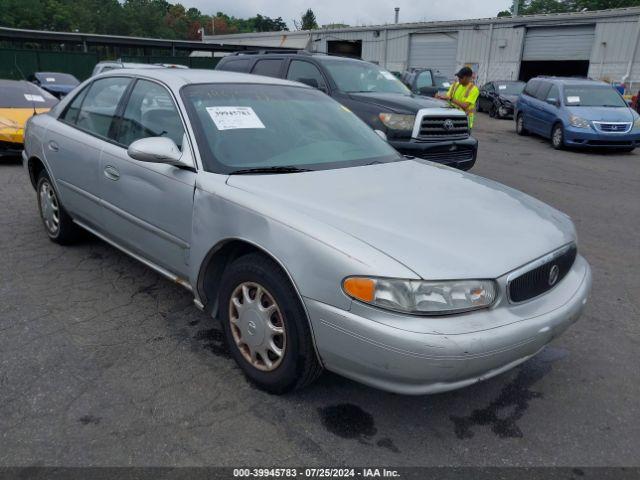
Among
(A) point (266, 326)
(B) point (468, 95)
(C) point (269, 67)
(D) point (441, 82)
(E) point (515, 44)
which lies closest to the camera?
(A) point (266, 326)

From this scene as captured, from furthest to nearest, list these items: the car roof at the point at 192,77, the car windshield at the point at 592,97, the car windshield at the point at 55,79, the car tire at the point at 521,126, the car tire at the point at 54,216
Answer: the car windshield at the point at 55,79, the car tire at the point at 521,126, the car windshield at the point at 592,97, the car tire at the point at 54,216, the car roof at the point at 192,77

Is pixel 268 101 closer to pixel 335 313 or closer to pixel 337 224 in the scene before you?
pixel 337 224

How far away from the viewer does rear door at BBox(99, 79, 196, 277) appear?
9.93 ft

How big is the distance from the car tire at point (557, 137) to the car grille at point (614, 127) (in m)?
0.79

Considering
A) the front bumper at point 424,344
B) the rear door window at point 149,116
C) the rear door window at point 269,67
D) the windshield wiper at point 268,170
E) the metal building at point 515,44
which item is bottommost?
the front bumper at point 424,344

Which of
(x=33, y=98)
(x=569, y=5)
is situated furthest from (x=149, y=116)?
(x=569, y=5)

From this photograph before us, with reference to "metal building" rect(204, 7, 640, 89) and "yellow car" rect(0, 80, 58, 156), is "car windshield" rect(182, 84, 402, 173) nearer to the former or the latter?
"yellow car" rect(0, 80, 58, 156)

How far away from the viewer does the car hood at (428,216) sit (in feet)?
7.40

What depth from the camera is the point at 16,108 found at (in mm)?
9250

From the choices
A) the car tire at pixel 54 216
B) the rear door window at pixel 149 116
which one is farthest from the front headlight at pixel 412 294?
the car tire at pixel 54 216

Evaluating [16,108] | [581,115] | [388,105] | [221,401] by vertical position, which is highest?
[388,105]

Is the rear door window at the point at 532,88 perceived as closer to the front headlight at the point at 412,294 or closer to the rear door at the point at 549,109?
the rear door at the point at 549,109

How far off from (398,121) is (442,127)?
2.13 ft

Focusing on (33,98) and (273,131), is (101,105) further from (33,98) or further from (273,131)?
(33,98)
